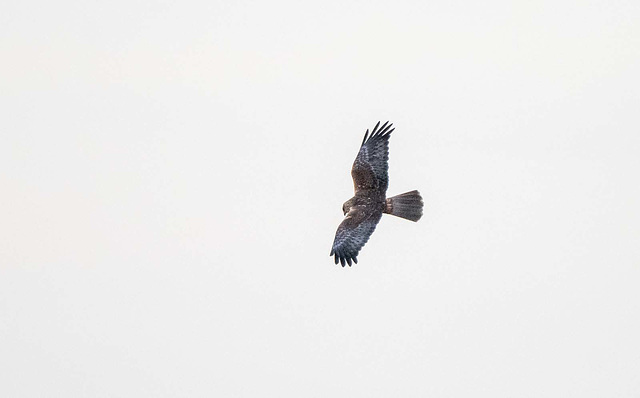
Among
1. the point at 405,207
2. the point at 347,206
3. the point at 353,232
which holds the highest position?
the point at 347,206

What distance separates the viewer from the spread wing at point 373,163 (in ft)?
124

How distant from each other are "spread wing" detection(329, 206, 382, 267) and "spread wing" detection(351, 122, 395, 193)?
35.6 inches

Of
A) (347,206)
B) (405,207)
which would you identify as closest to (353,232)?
(347,206)

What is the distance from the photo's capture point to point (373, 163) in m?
38.2

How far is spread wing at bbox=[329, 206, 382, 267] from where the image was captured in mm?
35688

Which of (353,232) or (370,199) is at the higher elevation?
(370,199)

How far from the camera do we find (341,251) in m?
35.7

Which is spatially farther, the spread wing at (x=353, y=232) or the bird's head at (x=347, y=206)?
the bird's head at (x=347, y=206)

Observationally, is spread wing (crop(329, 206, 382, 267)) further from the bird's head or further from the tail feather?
the tail feather

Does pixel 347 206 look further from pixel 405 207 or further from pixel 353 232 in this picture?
pixel 353 232

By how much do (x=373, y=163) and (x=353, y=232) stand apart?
100 inches

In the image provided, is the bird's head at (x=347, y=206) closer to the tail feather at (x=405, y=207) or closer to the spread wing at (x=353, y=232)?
the spread wing at (x=353, y=232)

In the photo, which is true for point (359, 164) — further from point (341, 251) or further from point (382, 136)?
point (341, 251)

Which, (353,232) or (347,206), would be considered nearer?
(353,232)
